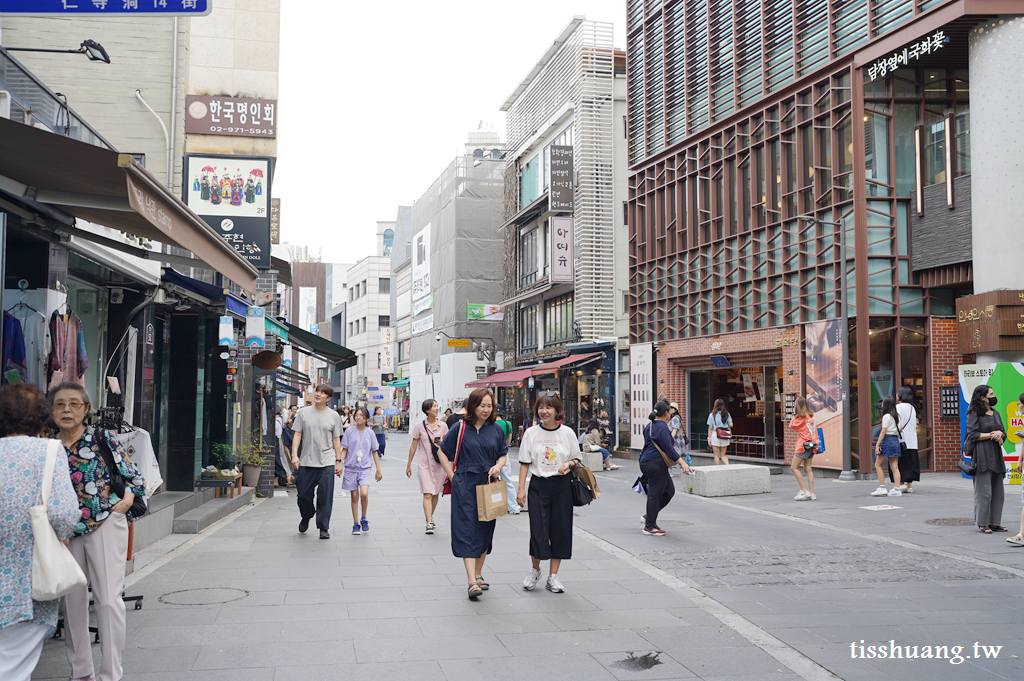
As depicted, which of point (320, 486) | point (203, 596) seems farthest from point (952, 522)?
point (203, 596)

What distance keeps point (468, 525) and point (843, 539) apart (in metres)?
5.63

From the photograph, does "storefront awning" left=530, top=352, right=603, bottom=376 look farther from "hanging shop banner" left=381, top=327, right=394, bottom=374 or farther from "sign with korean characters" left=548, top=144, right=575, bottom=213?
"hanging shop banner" left=381, top=327, right=394, bottom=374

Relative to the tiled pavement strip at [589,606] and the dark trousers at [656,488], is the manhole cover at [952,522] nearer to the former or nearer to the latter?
the tiled pavement strip at [589,606]

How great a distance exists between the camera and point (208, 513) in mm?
12172

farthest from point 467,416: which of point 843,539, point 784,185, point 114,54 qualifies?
point 784,185

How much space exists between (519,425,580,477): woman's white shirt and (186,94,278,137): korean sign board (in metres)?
11.8

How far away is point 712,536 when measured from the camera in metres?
11.1

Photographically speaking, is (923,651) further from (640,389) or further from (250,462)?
(640,389)

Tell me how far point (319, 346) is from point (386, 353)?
2566 inches

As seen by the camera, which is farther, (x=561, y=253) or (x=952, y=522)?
(x=561, y=253)

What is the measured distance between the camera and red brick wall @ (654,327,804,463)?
72.9 feet

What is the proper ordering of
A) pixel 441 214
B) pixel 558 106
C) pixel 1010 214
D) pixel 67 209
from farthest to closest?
pixel 441 214 → pixel 558 106 → pixel 1010 214 → pixel 67 209

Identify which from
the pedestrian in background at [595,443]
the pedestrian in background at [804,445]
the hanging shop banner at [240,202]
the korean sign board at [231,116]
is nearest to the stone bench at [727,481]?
the pedestrian in background at [804,445]

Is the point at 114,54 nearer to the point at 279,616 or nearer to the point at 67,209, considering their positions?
the point at 67,209
